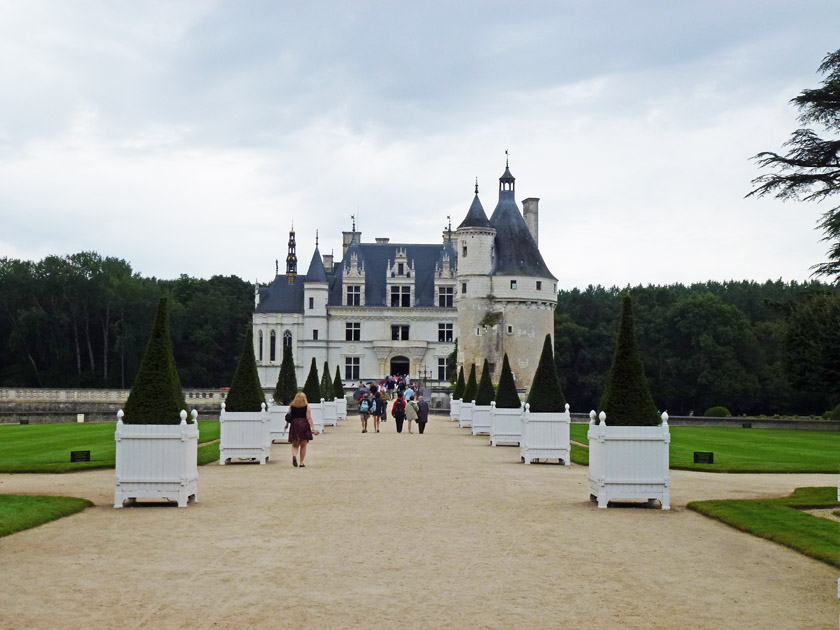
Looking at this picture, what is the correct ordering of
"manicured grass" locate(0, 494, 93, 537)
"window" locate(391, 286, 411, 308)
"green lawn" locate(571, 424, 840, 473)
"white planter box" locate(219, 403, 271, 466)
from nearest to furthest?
1. "manicured grass" locate(0, 494, 93, 537)
2. "white planter box" locate(219, 403, 271, 466)
3. "green lawn" locate(571, 424, 840, 473)
4. "window" locate(391, 286, 411, 308)

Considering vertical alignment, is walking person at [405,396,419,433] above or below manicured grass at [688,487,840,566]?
above

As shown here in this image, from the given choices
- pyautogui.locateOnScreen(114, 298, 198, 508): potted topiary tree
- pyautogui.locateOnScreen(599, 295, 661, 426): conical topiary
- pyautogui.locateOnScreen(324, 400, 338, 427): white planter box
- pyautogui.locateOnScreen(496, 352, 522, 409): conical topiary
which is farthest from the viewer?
pyautogui.locateOnScreen(324, 400, 338, 427): white planter box

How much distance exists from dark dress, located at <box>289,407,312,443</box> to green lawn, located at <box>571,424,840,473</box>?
7060mm

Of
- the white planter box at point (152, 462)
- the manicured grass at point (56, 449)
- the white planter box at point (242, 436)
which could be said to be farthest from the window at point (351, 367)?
the white planter box at point (152, 462)

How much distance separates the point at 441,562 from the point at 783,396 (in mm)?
64242

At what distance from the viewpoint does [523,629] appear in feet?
20.9

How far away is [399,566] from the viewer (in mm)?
8477

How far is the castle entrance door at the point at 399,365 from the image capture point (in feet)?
256

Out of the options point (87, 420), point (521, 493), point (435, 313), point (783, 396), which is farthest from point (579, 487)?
point (435, 313)

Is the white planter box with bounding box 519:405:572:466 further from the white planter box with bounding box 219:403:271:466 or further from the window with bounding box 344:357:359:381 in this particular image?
the window with bounding box 344:357:359:381

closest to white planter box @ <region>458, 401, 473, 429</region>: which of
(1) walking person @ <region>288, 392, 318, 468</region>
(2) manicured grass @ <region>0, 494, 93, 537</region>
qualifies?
(1) walking person @ <region>288, 392, 318, 468</region>

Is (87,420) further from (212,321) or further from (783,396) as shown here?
(783,396)

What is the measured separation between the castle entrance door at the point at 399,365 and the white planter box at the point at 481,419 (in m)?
44.7

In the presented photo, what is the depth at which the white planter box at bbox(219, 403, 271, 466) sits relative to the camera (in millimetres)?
19609
